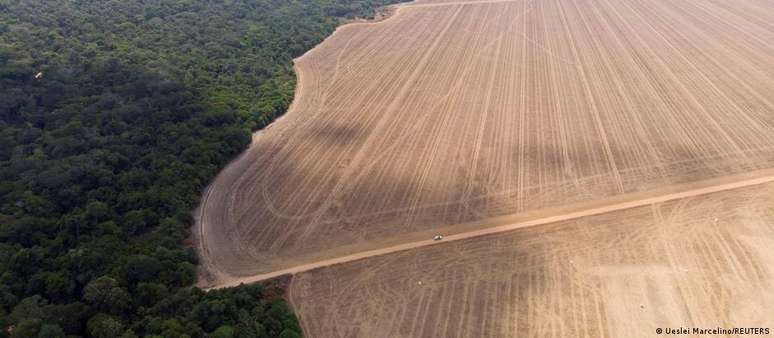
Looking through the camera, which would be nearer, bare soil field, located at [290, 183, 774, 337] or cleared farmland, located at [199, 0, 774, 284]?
bare soil field, located at [290, 183, 774, 337]

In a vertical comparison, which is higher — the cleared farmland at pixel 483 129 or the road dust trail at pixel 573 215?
the cleared farmland at pixel 483 129

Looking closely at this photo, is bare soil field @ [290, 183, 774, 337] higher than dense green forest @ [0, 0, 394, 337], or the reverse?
dense green forest @ [0, 0, 394, 337]

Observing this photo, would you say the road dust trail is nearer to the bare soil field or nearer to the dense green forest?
the bare soil field

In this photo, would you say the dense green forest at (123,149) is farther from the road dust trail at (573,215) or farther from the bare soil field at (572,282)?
the bare soil field at (572,282)

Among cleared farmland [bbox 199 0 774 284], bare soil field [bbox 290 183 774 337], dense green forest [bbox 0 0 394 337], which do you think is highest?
dense green forest [bbox 0 0 394 337]

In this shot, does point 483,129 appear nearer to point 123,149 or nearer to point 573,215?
point 573,215

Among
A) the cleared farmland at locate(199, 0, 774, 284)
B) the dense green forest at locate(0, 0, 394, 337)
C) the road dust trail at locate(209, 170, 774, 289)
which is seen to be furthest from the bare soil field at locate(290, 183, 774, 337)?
the dense green forest at locate(0, 0, 394, 337)

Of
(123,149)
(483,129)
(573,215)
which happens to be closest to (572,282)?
(573,215)

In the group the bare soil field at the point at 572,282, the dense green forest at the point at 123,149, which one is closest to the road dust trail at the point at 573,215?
the bare soil field at the point at 572,282
